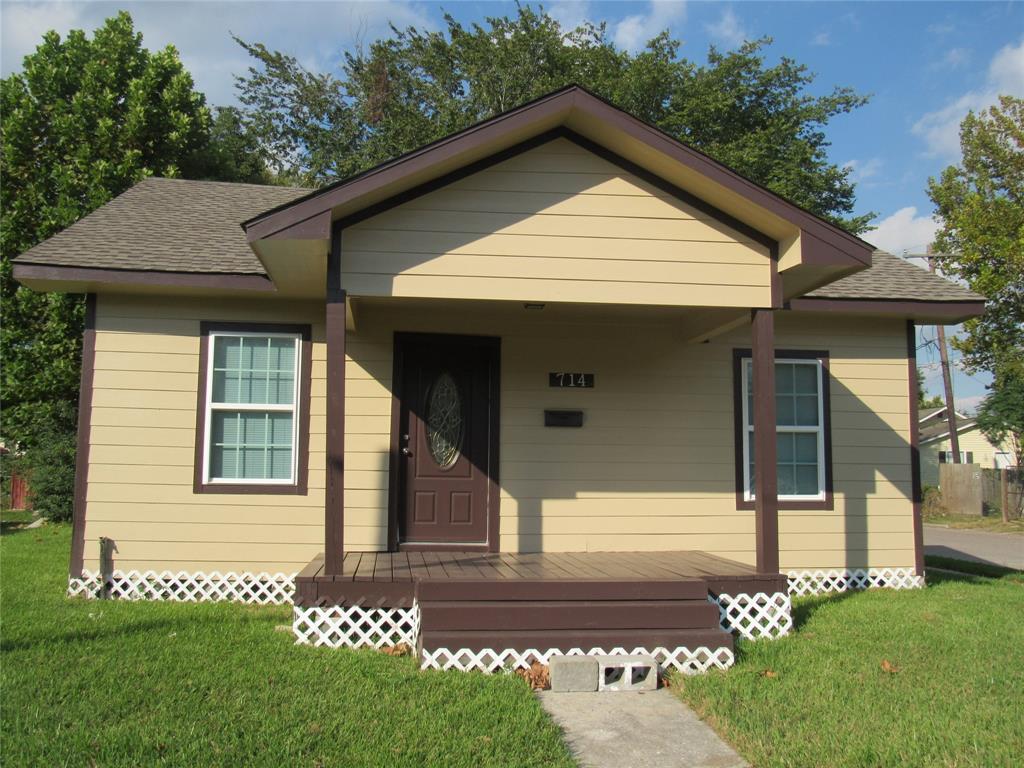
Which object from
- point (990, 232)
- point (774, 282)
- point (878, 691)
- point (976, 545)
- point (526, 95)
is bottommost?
point (976, 545)

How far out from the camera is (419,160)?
6.03 metres

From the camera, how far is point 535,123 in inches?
248

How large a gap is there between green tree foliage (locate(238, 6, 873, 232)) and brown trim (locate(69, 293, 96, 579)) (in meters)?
19.9

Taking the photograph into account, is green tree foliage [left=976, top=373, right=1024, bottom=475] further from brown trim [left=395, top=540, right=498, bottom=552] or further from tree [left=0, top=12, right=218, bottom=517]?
tree [left=0, top=12, right=218, bottom=517]

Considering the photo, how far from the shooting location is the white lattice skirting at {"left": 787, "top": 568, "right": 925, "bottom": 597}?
848 centimetres

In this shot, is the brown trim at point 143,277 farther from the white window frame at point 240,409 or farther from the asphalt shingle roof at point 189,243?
the white window frame at point 240,409

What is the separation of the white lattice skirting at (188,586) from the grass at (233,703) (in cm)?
104

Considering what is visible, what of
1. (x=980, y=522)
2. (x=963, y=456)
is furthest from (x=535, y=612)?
(x=963, y=456)

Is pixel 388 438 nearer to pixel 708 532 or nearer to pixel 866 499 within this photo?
pixel 708 532

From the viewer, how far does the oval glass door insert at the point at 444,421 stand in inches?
321

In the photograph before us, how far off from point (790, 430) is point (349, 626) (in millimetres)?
4997

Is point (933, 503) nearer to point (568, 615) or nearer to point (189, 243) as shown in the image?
point (568, 615)

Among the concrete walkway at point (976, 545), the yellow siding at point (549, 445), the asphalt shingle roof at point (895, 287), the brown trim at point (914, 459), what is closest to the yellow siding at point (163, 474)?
the yellow siding at point (549, 445)

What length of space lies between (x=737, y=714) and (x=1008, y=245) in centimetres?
1927
